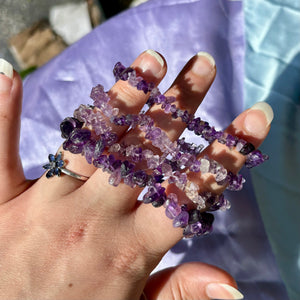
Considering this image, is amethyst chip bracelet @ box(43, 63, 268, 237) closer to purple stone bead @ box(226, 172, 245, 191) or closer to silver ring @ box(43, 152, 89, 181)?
purple stone bead @ box(226, 172, 245, 191)

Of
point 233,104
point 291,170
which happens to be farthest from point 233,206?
point 233,104

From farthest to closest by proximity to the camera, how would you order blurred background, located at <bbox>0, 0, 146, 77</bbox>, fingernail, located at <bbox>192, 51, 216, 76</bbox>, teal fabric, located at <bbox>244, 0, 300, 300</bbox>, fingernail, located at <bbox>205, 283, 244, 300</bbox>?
blurred background, located at <bbox>0, 0, 146, 77</bbox> → teal fabric, located at <bbox>244, 0, 300, 300</bbox> → fingernail, located at <bbox>192, 51, 216, 76</bbox> → fingernail, located at <bbox>205, 283, 244, 300</bbox>

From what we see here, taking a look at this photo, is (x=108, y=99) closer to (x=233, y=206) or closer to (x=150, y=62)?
(x=150, y=62)

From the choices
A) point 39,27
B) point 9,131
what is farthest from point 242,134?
point 39,27

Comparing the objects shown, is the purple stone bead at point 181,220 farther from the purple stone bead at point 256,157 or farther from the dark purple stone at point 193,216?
the purple stone bead at point 256,157

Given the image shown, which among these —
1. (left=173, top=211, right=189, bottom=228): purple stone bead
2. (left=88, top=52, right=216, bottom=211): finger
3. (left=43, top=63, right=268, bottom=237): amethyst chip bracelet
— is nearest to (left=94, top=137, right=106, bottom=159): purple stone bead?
(left=43, top=63, right=268, bottom=237): amethyst chip bracelet
